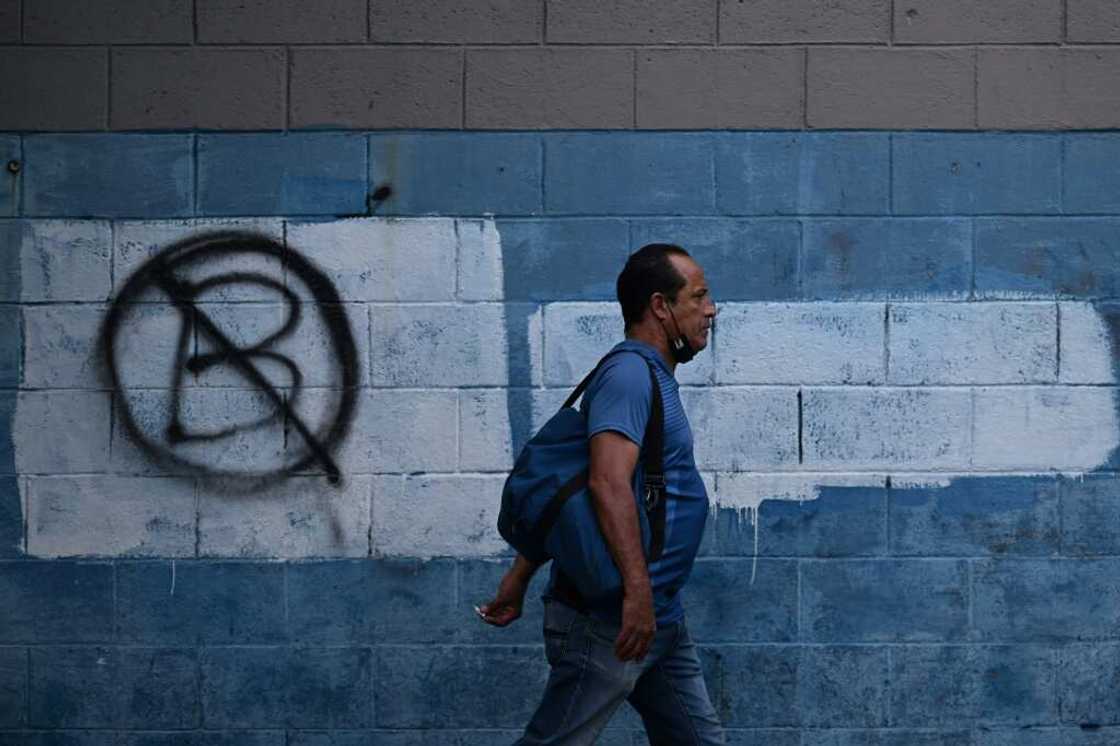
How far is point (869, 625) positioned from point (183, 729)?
2203mm

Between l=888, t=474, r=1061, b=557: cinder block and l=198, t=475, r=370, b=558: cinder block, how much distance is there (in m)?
1.70

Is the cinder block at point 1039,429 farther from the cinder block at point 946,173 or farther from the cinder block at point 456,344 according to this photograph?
the cinder block at point 456,344

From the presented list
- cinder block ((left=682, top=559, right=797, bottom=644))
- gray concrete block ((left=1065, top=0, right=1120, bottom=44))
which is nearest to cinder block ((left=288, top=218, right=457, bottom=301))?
cinder block ((left=682, top=559, right=797, bottom=644))

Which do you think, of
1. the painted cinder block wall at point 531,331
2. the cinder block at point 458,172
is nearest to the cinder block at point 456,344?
the painted cinder block wall at point 531,331

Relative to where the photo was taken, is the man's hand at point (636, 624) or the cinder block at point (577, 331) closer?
the man's hand at point (636, 624)

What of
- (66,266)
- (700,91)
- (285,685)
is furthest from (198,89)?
(285,685)

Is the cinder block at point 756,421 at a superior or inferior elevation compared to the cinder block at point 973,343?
inferior

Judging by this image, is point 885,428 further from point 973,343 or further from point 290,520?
point 290,520

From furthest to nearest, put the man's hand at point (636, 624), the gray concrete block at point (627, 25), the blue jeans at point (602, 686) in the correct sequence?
the gray concrete block at point (627, 25) < the blue jeans at point (602, 686) < the man's hand at point (636, 624)

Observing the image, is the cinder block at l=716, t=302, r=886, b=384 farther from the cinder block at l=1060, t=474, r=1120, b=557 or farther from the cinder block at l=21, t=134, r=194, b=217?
the cinder block at l=21, t=134, r=194, b=217

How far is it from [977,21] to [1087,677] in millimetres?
2108

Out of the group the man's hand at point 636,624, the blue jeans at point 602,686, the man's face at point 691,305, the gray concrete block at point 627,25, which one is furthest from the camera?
the gray concrete block at point 627,25

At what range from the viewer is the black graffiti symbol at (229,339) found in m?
5.11

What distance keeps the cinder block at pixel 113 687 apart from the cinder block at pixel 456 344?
114 centimetres
